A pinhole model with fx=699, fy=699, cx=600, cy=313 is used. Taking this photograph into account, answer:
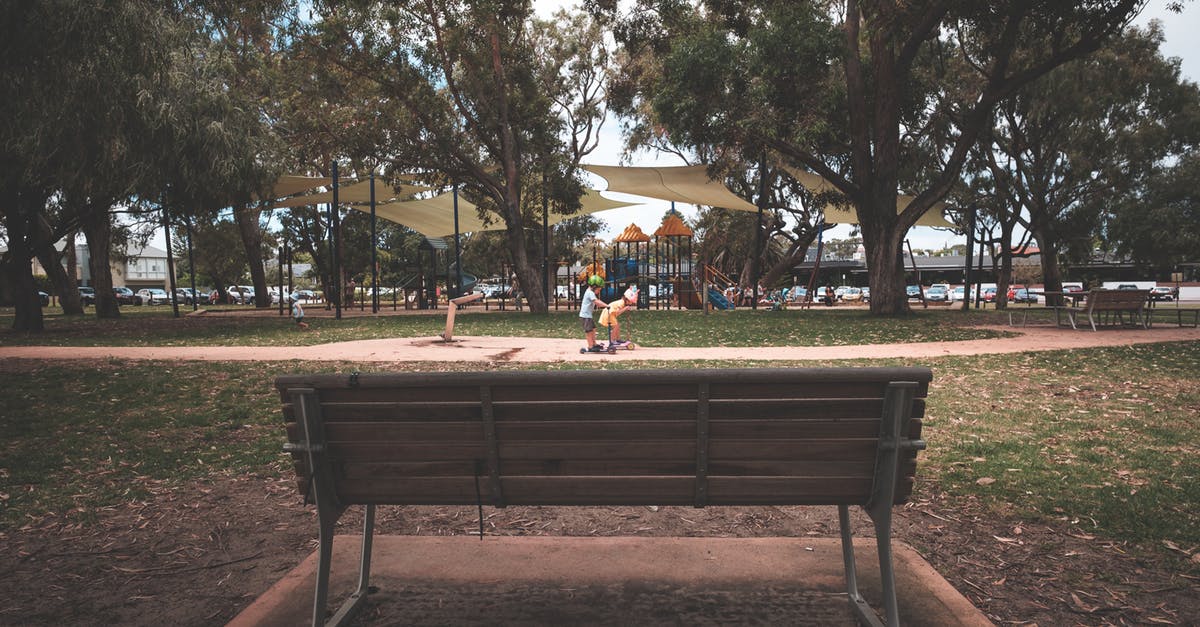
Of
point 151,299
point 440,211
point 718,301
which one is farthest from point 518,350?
point 151,299

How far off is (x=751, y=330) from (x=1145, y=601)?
1155cm

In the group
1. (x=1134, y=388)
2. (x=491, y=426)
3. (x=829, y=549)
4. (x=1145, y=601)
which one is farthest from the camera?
(x=1134, y=388)

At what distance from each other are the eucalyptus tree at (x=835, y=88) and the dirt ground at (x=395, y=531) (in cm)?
1281

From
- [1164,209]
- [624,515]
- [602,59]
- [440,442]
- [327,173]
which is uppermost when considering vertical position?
[602,59]

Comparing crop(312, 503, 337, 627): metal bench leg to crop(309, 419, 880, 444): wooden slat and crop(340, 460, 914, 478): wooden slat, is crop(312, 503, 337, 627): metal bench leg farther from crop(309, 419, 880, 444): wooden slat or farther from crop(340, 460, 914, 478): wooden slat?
crop(309, 419, 880, 444): wooden slat

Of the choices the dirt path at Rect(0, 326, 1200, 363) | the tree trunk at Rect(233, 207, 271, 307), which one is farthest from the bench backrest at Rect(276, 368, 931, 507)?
the tree trunk at Rect(233, 207, 271, 307)

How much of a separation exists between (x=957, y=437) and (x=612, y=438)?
3751 millimetres

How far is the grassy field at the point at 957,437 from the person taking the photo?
11.7 feet

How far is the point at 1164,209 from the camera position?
29016 mm

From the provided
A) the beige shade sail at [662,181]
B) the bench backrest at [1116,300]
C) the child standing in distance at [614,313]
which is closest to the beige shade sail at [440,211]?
the beige shade sail at [662,181]

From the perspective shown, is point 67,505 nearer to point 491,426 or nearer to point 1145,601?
point 491,426

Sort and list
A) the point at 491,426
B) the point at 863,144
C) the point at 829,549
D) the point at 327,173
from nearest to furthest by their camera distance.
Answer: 1. the point at 491,426
2. the point at 829,549
3. the point at 863,144
4. the point at 327,173

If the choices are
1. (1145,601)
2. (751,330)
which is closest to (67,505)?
(1145,601)

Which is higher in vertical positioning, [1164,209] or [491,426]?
[1164,209]
